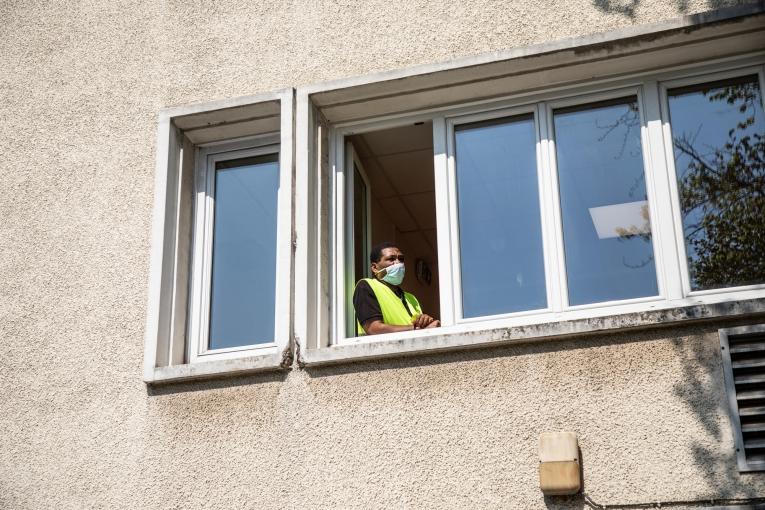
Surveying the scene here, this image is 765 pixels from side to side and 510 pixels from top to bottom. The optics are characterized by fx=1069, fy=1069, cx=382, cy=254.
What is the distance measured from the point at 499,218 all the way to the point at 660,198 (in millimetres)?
994

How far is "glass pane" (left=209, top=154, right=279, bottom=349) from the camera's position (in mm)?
6938

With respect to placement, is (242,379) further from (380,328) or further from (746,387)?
(746,387)

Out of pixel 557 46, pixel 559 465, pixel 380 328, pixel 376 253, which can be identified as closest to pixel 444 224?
pixel 380 328

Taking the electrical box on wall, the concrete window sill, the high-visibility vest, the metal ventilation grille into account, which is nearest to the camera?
the metal ventilation grille

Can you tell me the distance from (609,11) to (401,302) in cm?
230

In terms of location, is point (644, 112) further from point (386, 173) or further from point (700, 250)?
point (386, 173)

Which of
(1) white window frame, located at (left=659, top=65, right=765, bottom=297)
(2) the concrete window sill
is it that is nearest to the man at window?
(2) the concrete window sill

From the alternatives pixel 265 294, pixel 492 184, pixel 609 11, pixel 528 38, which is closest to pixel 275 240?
pixel 265 294

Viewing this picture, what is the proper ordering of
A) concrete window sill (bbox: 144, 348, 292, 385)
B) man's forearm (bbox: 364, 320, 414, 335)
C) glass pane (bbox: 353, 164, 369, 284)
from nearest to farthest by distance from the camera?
concrete window sill (bbox: 144, 348, 292, 385)
man's forearm (bbox: 364, 320, 414, 335)
glass pane (bbox: 353, 164, 369, 284)

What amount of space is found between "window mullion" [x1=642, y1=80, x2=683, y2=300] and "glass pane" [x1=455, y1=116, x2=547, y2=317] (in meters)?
0.69

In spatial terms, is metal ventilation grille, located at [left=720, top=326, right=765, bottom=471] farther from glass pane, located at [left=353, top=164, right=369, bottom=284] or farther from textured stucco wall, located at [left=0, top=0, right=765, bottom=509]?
glass pane, located at [left=353, top=164, right=369, bottom=284]

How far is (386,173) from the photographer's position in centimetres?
833

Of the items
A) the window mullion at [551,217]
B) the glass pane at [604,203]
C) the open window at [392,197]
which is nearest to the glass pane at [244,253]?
the open window at [392,197]

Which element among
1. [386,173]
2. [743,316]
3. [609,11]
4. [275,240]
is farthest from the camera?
[386,173]
